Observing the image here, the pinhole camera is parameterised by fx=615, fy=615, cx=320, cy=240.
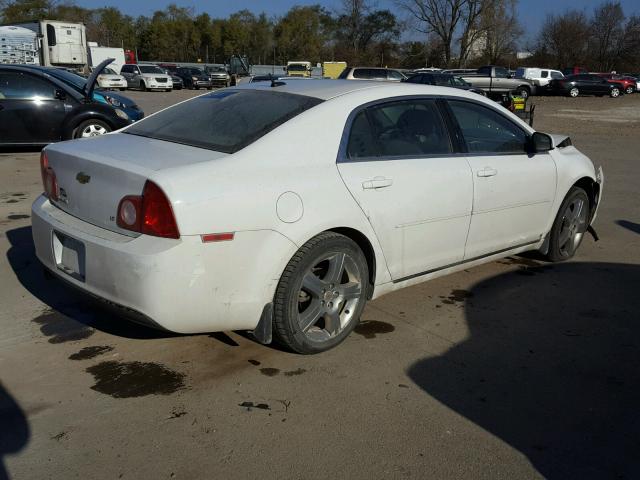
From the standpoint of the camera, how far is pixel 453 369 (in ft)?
11.6

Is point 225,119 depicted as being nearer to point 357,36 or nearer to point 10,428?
point 10,428

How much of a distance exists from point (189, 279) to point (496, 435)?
165 cm

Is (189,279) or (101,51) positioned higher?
(101,51)

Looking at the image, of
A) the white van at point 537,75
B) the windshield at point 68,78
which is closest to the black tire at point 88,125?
the windshield at point 68,78

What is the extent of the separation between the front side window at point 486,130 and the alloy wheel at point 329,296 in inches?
55.7

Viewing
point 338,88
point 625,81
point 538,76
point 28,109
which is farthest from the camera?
point 625,81

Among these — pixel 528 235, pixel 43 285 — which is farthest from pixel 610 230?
pixel 43 285

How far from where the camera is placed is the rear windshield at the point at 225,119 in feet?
11.6

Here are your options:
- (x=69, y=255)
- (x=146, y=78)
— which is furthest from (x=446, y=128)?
(x=146, y=78)

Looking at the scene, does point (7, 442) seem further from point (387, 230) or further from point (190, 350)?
point (387, 230)

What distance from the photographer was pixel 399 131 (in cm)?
407

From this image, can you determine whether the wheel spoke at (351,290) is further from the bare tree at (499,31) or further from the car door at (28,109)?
the bare tree at (499,31)

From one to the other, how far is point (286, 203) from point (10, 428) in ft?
5.58

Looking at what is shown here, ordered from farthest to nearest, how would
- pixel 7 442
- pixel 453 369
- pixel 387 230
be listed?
pixel 387 230
pixel 453 369
pixel 7 442
